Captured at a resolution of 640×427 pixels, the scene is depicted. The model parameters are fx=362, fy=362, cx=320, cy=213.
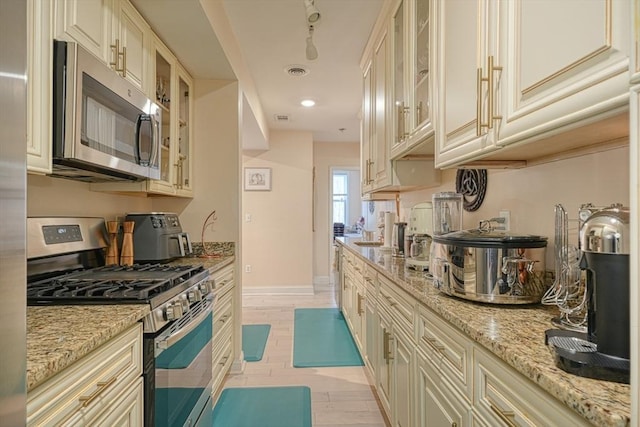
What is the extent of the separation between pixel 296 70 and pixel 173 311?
2.65 metres

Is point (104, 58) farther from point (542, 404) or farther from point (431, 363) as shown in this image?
point (542, 404)

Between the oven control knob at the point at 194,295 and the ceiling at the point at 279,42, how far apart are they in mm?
1455

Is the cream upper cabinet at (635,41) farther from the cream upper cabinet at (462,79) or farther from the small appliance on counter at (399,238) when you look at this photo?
the small appliance on counter at (399,238)

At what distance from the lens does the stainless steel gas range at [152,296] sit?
4.16 feet

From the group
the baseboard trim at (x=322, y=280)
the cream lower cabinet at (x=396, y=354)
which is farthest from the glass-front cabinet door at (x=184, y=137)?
the baseboard trim at (x=322, y=280)

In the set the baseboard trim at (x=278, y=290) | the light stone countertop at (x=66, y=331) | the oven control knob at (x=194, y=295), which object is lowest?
the baseboard trim at (x=278, y=290)

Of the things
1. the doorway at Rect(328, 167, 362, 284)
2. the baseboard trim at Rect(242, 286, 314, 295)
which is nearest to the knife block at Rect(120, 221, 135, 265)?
the baseboard trim at Rect(242, 286, 314, 295)

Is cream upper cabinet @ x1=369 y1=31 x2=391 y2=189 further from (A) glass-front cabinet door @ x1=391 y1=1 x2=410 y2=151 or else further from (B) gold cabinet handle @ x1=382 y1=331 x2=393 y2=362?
(B) gold cabinet handle @ x1=382 y1=331 x2=393 y2=362

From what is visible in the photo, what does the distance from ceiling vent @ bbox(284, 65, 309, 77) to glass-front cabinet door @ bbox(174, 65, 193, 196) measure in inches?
37.5

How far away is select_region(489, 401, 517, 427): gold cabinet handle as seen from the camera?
818mm

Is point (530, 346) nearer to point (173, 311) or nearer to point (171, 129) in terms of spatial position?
point (173, 311)

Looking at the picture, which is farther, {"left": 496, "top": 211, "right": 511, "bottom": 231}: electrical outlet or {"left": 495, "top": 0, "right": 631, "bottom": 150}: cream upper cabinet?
{"left": 496, "top": 211, "right": 511, "bottom": 231}: electrical outlet

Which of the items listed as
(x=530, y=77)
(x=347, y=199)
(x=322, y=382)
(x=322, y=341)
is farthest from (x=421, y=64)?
(x=347, y=199)

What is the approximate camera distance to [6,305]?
1.74 feet
